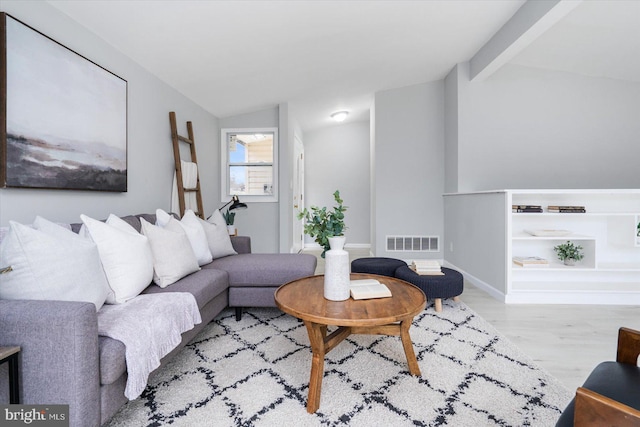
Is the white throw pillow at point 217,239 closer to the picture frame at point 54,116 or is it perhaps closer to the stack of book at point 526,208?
the picture frame at point 54,116

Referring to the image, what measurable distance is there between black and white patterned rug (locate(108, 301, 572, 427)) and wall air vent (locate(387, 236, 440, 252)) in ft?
9.48

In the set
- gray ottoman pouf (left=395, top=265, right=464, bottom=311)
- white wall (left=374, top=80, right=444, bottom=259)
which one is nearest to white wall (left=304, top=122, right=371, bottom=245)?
white wall (left=374, top=80, right=444, bottom=259)

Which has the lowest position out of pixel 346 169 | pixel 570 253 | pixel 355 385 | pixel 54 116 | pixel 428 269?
pixel 355 385

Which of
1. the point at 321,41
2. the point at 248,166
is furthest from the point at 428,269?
the point at 248,166

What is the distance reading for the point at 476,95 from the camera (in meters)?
4.47

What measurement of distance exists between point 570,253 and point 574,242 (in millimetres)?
178

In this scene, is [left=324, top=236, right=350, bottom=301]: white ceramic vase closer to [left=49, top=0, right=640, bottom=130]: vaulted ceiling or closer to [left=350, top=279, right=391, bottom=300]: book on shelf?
[left=350, top=279, right=391, bottom=300]: book on shelf

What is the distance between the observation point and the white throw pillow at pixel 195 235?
8.67ft

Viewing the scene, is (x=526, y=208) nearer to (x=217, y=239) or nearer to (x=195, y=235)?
(x=217, y=239)

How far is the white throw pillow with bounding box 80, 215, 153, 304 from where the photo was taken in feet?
5.61

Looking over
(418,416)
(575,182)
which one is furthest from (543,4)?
(418,416)

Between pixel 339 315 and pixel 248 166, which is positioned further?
pixel 248 166

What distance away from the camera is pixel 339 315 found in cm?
151

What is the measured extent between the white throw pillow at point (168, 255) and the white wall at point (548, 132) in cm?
367
